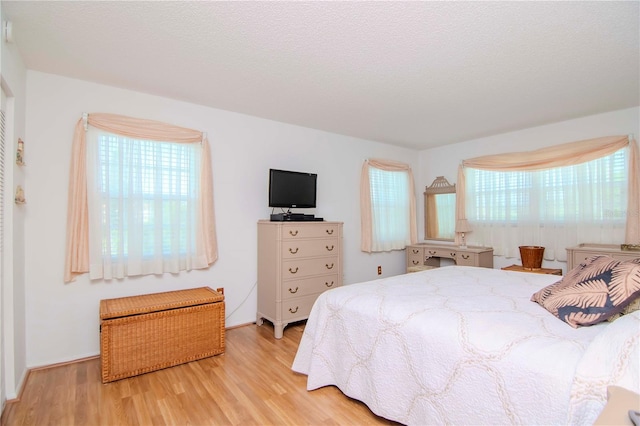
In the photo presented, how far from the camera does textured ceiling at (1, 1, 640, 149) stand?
1.69 meters

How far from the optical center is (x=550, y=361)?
1.13 metres

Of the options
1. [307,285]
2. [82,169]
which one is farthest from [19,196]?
[307,285]

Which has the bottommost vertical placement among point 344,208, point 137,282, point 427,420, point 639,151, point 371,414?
point 371,414

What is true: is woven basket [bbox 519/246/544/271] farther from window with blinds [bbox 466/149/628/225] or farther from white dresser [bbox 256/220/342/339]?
white dresser [bbox 256/220/342/339]

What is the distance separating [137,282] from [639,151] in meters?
5.02

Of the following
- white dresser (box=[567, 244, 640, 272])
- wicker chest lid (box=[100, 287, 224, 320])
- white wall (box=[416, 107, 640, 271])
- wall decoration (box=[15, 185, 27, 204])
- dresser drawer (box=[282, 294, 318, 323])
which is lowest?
dresser drawer (box=[282, 294, 318, 323])

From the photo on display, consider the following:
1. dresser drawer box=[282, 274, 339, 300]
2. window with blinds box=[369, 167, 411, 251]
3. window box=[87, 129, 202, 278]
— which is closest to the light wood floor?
dresser drawer box=[282, 274, 339, 300]

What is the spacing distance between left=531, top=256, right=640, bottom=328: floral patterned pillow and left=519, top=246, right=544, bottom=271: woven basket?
204 centimetres

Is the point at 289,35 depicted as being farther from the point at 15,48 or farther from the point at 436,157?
the point at 436,157

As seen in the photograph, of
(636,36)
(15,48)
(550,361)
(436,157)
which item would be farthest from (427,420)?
(436,157)

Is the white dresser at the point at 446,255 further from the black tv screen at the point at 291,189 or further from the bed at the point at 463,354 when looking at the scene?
the black tv screen at the point at 291,189

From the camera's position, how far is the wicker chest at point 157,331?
2.21 m

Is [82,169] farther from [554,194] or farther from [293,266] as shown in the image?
[554,194]

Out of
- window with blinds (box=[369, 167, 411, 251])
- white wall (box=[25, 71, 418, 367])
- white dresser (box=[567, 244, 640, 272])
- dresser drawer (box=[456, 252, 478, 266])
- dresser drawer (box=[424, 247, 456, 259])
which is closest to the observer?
white wall (box=[25, 71, 418, 367])
